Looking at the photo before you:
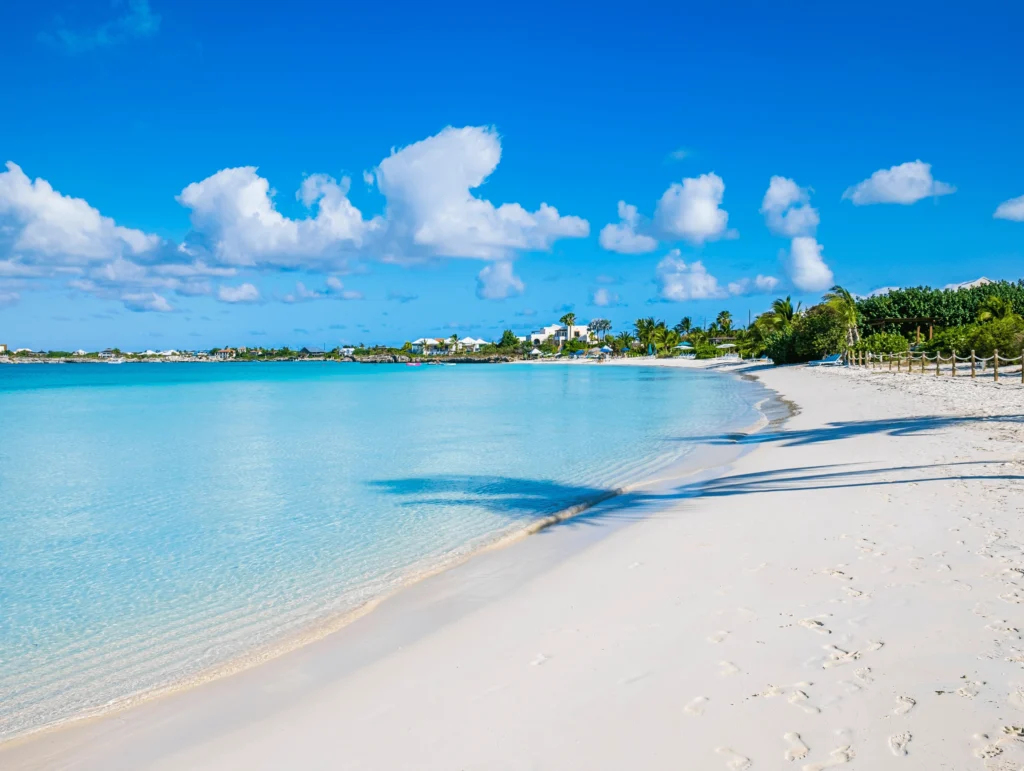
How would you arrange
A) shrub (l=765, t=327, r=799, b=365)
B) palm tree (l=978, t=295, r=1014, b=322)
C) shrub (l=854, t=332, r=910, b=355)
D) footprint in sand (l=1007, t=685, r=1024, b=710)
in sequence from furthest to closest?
shrub (l=765, t=327, r=799, b=365) → shrub (l=854, t=332, r=910, b=355) → palm tree (l=978, t=295, r=1014, b=322) → footprint in sand (l=1007, t=685, r=1024, b=710)

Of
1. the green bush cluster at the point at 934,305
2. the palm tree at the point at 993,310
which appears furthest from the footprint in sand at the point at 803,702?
the green bush cluster at the point at 934,305

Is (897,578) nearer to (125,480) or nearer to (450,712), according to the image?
(450,712)

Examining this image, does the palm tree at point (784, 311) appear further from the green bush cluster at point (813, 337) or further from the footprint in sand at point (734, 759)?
the footprint in sand at point (734, 759)

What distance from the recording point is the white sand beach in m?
3.59

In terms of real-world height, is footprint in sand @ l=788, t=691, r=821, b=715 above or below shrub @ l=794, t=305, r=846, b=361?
below

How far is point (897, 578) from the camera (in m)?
5.77

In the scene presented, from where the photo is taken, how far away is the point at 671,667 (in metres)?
4.52

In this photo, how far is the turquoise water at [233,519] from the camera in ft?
20.4

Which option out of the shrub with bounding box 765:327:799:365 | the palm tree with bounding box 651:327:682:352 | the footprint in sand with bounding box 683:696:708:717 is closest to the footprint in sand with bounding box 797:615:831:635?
the footprint in sand with bounding box 683:696:708:717

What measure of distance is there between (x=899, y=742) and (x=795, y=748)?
19.8 inches

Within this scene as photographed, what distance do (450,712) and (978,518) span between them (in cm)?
637

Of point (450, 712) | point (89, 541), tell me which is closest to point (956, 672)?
point (450, 712)

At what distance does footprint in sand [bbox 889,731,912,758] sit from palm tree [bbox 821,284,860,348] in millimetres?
58017

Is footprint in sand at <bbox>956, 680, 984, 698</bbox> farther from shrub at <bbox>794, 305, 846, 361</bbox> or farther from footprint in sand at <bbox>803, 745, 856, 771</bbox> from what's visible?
shrub at <bbox>794, 305, 846, 361</bbox>
